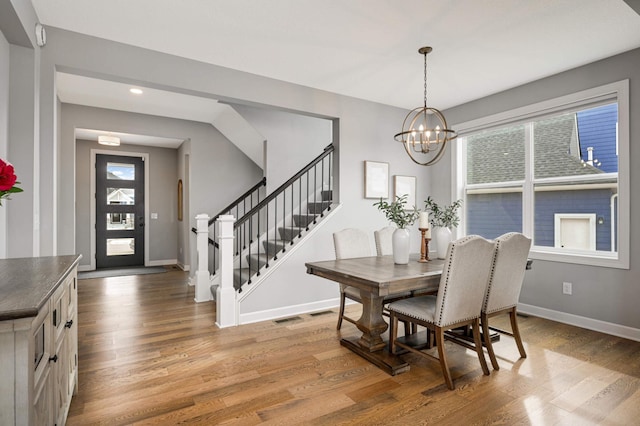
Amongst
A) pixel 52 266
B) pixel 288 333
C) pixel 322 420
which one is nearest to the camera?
pixel 52 266

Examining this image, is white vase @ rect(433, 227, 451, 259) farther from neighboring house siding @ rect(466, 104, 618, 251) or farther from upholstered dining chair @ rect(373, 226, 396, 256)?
neighboring house siding @ rect(466, 104, 618, 251)

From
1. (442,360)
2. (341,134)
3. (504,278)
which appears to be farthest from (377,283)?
(341,134)

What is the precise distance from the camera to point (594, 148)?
11.5 feet

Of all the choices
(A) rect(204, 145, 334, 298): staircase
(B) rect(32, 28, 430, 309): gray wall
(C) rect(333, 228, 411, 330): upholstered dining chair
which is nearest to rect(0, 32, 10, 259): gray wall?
(B) rect(32, 28, 430, 309): gray wall

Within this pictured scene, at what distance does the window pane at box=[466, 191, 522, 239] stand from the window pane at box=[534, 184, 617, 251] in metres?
0.25

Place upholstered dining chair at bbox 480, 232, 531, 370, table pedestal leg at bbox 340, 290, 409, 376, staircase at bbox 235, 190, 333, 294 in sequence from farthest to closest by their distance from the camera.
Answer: staircase at bbox 235, 190, 333, 294, table pedestal leg at bbox 340, 290, 409, 376, upholstered dining chair at bbox 480, 232, 531, 370

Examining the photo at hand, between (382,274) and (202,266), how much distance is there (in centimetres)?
283

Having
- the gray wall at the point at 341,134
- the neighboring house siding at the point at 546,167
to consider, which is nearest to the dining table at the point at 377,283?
the gray wall at the point at 341,134

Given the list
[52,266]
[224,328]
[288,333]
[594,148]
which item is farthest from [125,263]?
[594,148]

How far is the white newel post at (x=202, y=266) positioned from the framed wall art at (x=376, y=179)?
2.11 meters

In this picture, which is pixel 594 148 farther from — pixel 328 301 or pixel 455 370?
pixel 328 301

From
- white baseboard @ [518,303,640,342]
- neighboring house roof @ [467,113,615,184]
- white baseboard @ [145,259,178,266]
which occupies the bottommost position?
white baseboard @ [518,303,640,342]

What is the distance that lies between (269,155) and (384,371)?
3.57 meters

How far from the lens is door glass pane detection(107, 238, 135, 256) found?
22.5ft
